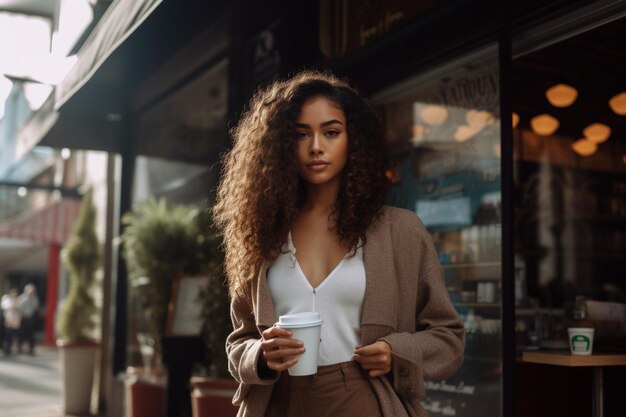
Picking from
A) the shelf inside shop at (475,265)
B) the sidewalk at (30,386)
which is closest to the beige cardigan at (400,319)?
the shelf inside shop at (475,265)

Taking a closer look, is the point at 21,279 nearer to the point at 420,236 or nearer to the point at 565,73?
the point at 565,73

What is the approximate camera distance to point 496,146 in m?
4.43

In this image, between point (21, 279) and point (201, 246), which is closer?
point (201, 246)

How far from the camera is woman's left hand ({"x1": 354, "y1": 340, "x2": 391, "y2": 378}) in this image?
2051 millimetres

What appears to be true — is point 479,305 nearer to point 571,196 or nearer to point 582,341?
point 582,341

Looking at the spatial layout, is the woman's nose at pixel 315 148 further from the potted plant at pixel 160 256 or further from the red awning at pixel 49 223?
the red awning at pixel 49 223

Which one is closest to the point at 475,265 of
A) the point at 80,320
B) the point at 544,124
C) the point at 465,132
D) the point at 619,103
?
the point at 465,132

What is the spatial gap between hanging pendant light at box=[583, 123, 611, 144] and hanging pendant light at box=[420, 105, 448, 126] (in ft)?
11.7

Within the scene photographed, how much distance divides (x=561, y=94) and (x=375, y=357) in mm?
5799

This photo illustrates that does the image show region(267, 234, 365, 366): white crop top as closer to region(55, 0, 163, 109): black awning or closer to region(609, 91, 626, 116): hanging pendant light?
region(55, 0, 163, 109): black awning

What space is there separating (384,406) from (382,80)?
2959 mm

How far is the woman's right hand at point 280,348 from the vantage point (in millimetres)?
1966

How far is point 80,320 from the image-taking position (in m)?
10.0

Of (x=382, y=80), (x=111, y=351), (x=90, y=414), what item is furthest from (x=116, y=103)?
(x=382, y=80)
